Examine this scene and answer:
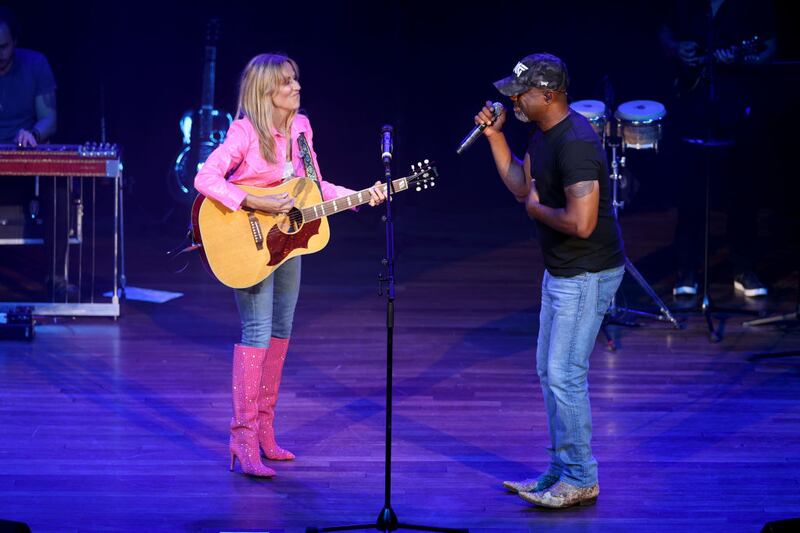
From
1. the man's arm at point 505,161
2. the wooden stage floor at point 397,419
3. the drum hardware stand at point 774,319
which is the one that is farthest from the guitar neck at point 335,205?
the drum hardware stand at point 774,319

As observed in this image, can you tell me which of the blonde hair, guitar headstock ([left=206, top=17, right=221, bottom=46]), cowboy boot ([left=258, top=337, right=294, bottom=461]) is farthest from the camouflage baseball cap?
guitar headstock ([left=206, top=17, right=221, bottom=46])

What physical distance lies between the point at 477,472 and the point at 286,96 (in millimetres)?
1892

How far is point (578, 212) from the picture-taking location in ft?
15.4

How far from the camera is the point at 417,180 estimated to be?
5102 millimetres

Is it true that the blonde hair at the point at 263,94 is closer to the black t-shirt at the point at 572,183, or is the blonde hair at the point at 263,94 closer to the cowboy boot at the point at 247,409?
the cowboy boot at the point at 247,409

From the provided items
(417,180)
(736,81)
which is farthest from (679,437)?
(736,81)

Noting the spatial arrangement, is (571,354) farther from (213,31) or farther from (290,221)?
(213,31)

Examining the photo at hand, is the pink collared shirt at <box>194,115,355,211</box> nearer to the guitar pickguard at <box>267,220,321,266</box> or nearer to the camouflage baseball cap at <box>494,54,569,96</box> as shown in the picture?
the guitar pickguard at <box>267,220,321,266</box>

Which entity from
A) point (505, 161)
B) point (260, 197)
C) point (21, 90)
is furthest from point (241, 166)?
point (21, 90)

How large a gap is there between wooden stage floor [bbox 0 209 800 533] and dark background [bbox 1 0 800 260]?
3283 millimetres

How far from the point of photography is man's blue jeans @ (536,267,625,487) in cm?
489

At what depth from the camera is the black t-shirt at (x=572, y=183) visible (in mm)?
4719

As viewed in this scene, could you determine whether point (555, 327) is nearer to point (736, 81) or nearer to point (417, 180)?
point (417, 180)

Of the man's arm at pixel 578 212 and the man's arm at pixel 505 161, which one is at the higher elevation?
the man's arm at pixel 505 161
